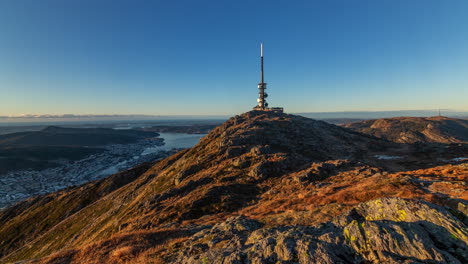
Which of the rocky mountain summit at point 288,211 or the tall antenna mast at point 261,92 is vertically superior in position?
the tall antenna mast at point 261,92

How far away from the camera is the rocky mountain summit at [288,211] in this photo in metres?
11.1

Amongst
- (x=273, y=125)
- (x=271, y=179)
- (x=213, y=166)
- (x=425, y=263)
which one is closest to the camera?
(x=425, y=263)

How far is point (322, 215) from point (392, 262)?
28.6 feet

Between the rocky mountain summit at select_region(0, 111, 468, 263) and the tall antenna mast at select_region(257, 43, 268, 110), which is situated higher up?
the tall antenna mast at select_region(257, 43, 268, 110)

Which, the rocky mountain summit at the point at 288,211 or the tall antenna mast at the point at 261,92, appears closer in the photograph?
the rocky mountain summit at the point at 288,211

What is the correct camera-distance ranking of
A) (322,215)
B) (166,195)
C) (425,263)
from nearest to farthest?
1. (425,263)
2. (322,215)
3. (166,195)

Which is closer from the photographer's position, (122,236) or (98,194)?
(122,236)

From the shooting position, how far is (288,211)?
21.2 meters

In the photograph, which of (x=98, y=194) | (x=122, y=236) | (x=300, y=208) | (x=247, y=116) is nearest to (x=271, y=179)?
(x=300, y=208)

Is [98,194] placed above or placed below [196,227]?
below

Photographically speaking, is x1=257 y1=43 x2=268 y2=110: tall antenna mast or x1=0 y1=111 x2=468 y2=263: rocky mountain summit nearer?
x1=0 y1=111 x2=468 y2=263: rocky mountain summit

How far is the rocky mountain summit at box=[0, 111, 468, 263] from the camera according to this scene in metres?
11.1

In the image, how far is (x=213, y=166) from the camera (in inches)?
1945

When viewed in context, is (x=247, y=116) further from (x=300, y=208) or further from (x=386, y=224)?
(x=386, y=224)
